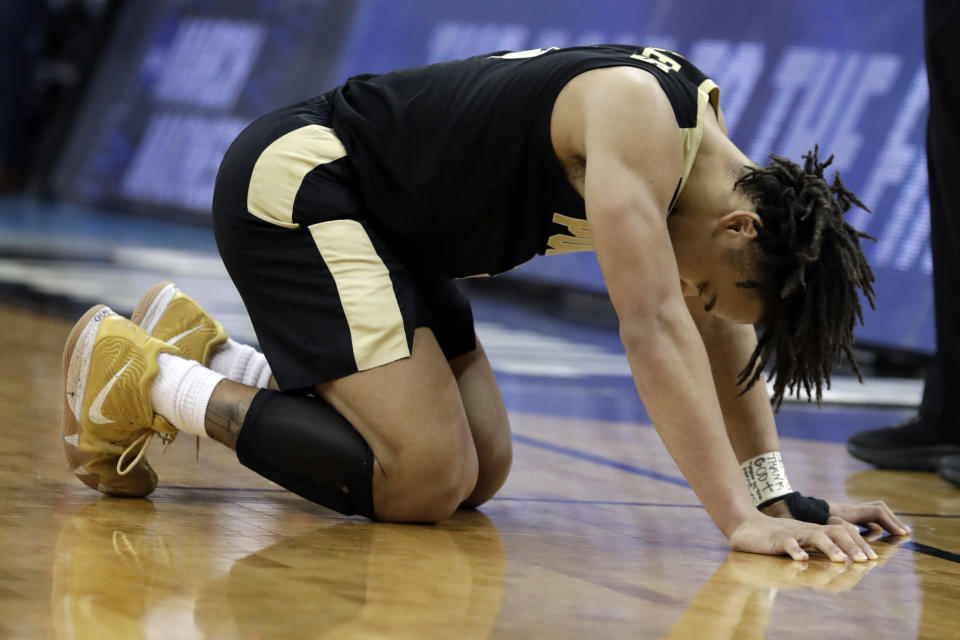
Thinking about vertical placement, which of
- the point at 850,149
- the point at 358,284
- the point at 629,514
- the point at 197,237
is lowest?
the point at 197,237

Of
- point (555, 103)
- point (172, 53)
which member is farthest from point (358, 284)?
point (172, 53)

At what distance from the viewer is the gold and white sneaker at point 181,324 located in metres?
2.12

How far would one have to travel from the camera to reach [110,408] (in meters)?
1.87

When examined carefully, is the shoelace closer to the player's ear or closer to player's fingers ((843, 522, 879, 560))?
the player's ear

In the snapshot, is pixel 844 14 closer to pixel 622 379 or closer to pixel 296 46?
pixel 622 379

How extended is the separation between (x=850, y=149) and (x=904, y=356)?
2.62 ft

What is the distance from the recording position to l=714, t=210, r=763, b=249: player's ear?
5.61ft

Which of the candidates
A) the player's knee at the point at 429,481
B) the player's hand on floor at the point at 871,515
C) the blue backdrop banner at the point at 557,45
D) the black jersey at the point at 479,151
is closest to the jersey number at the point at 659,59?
the black jersey at the point at 479,151

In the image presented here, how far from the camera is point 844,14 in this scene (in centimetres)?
495

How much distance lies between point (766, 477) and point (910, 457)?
92 cm

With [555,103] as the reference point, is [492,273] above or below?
below

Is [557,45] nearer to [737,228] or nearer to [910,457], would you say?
[910,457]

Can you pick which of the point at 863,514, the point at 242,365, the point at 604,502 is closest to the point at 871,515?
the point at 863,514

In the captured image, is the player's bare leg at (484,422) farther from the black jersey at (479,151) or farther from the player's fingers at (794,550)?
the player's fingers at (794,550)
